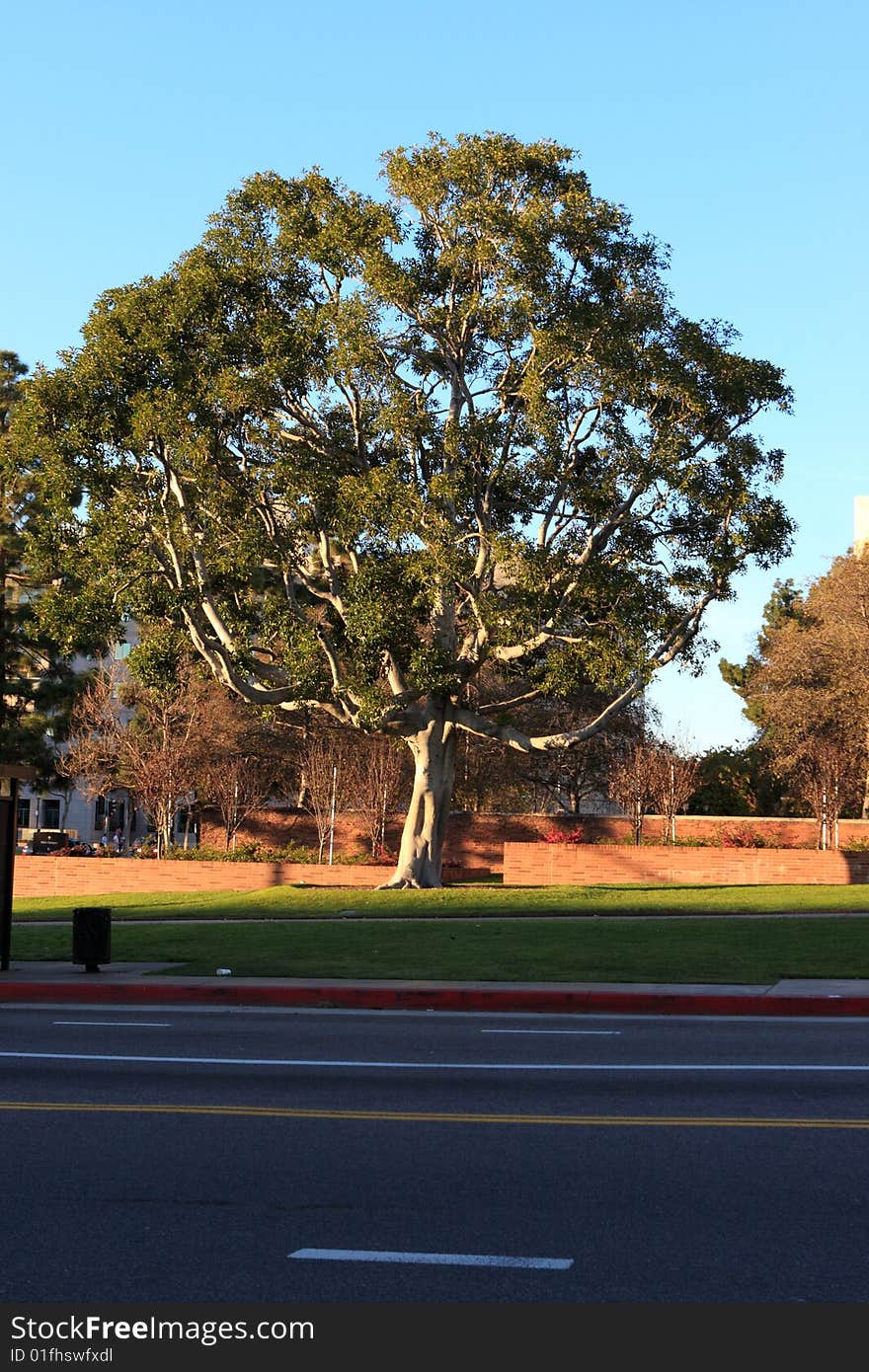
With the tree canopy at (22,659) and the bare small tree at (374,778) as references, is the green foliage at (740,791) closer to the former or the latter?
the bare small tree at (374,778)

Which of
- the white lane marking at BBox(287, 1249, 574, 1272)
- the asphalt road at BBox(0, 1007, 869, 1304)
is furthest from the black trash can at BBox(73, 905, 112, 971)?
the white lane marking at BBox(287, 1249, 574, 1272)

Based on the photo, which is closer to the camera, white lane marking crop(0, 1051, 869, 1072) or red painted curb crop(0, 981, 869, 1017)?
white lane marking crop(0, 1051, 869, 1072)

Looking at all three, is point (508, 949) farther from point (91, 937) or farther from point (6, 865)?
point (6, 865)

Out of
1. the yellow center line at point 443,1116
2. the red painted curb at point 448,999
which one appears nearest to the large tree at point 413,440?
the red painted curb at point 448,999

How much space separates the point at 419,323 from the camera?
31.1 meters

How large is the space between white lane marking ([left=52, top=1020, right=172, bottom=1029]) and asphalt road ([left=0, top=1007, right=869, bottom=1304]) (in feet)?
2.97

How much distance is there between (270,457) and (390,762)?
15256 mm

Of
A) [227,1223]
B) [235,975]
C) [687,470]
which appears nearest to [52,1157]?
[227,1223]

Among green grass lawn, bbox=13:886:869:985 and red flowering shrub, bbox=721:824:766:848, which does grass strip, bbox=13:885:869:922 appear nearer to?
green grass lawn, bbox=13:886:869:985

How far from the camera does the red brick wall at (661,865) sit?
40.2 m

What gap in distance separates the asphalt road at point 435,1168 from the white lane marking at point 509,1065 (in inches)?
2.1

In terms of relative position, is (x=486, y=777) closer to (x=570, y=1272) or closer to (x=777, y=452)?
(x=777, y=452)

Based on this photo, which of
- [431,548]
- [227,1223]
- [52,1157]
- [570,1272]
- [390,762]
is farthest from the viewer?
[390,762]

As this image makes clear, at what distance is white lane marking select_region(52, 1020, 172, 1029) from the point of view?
49.0 ft
